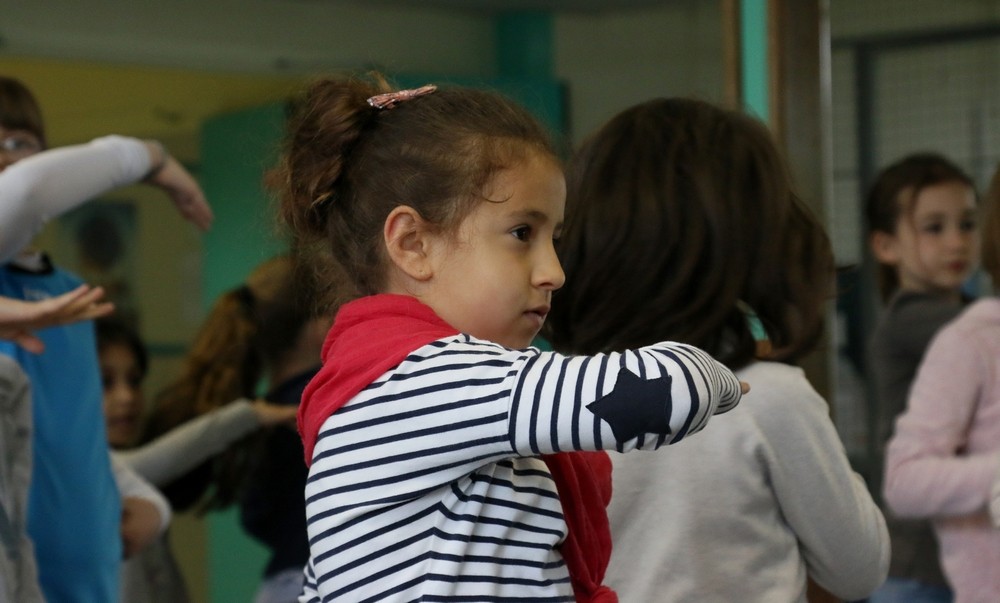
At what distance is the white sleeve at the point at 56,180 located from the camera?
4.20ft

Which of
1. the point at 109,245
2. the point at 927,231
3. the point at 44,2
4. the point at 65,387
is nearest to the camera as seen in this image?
the point at 65,387

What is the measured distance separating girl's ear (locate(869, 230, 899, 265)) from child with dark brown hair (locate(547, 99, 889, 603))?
1051 mm

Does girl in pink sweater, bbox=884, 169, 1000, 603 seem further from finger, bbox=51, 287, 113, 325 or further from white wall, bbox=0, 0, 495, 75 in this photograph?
white wall, bbox=0, 0, 495, 75

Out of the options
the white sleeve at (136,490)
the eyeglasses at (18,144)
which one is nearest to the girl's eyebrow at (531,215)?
the eyeglasses at (18,144)

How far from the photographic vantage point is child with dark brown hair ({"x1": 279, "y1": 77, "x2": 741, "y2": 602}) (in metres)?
0.70

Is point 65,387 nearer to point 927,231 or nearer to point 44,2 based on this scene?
point 927,231

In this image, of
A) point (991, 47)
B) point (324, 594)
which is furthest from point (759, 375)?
point (991, 47)

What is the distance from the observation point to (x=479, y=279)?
0.81m

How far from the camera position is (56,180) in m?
1.35

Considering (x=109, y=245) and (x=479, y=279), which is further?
(x=109, y=245)

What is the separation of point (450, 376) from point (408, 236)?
0.46 ft

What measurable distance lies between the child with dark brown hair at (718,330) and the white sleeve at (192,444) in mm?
1123

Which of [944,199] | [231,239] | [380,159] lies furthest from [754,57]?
[231,239]

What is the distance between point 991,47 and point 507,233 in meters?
2.03
